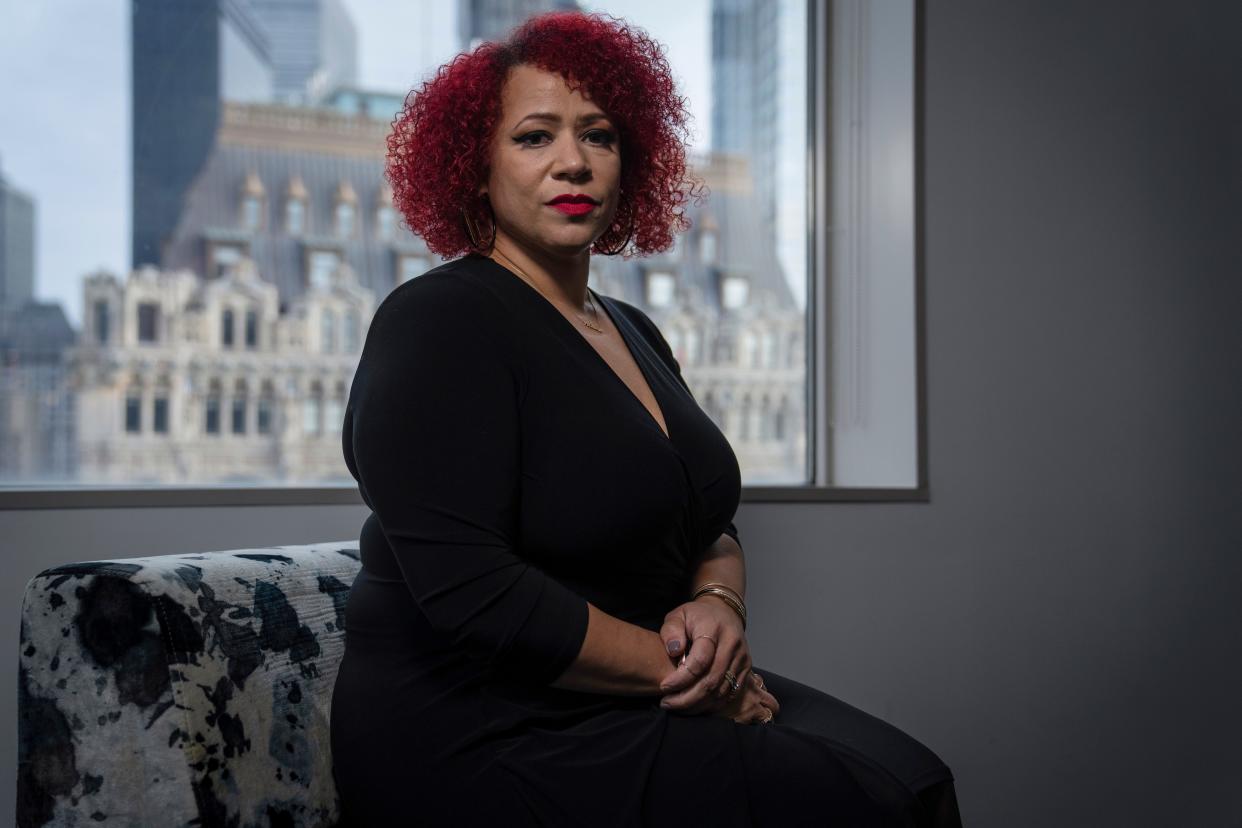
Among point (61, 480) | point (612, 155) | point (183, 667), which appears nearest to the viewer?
point (183, 667)

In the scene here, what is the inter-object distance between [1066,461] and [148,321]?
202 cm

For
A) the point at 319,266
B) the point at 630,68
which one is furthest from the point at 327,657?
the point at 319,266

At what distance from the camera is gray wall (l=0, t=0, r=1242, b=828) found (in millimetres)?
2338

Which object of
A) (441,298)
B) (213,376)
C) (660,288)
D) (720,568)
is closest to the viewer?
(441,298)

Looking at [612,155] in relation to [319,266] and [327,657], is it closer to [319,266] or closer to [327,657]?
[327,657]

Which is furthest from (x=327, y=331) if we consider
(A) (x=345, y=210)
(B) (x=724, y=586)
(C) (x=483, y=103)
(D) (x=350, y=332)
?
(B) (x=724, y=586)

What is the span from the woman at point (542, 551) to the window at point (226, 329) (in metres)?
0.75

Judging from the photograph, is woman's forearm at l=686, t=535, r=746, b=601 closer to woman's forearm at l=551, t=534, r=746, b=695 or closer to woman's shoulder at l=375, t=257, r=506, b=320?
woman's forearm at l=551, t=534, r=746, b=695

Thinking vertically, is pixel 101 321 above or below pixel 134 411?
above

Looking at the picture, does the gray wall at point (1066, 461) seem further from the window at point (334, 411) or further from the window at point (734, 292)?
the window at point (334, 411)

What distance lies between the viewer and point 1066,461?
2.46 metres

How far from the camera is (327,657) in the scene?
1.28 m

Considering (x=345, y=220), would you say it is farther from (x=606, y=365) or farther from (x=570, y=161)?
(x=606, y=365)

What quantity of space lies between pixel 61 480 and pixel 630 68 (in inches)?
50.6
